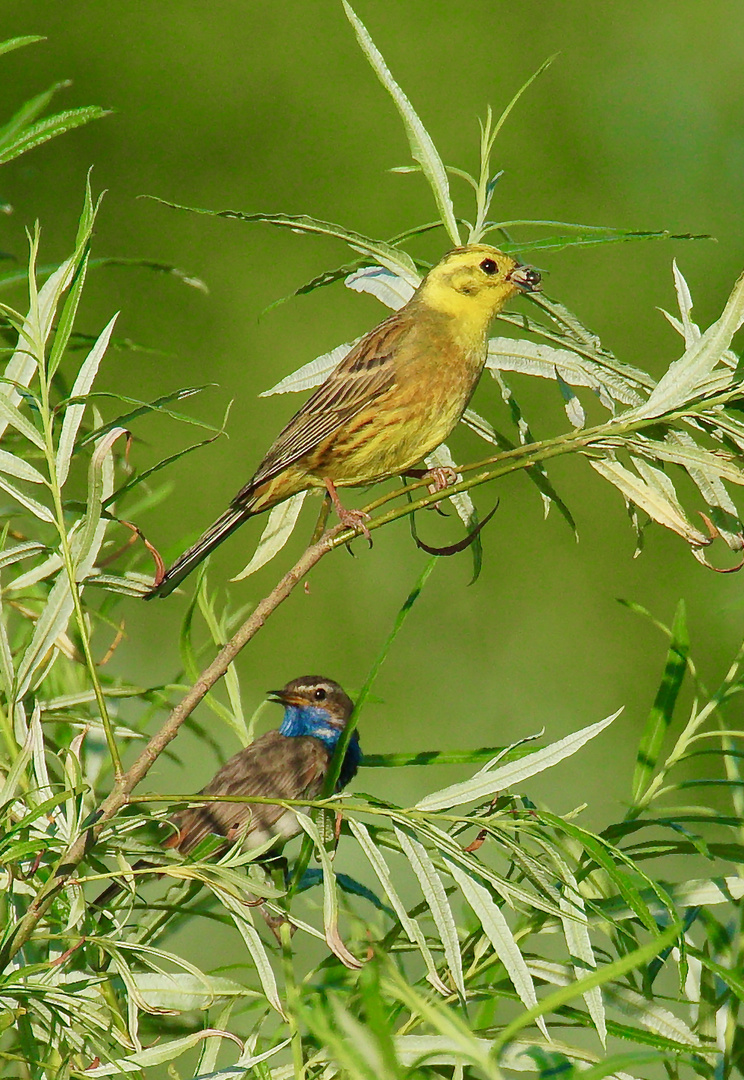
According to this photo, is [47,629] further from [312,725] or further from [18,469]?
[312,725]

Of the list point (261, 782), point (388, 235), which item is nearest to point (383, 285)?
point (261, 782)

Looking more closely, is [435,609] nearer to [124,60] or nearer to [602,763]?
[602,763]

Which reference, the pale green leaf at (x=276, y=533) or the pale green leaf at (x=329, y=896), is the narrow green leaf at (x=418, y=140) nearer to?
the pale green leaf at (x=276, y=533)

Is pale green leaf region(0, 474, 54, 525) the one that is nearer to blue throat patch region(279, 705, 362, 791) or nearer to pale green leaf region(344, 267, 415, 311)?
pale green leaf region(344, 267, 415, 311)

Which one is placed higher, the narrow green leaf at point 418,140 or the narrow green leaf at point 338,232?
the narrow green leaf at point 418,140

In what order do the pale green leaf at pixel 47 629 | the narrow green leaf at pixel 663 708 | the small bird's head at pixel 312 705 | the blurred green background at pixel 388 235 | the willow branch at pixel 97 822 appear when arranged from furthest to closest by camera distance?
the blurred green background at pixel 388 235 < the small bird's head at pixel 312 705 < the narrow green leaf at pixel 663 708 < the pale green leaf at pixel 47 629 < the willow branch at pixel 97 822

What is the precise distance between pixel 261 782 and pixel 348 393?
926 millimetres

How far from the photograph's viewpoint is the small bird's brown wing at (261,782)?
7.16ft

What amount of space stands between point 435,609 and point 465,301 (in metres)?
2.69

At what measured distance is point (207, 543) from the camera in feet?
5.49

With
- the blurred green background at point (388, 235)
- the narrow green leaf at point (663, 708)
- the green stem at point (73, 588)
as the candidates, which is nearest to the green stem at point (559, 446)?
the green stem at point (73, 588)

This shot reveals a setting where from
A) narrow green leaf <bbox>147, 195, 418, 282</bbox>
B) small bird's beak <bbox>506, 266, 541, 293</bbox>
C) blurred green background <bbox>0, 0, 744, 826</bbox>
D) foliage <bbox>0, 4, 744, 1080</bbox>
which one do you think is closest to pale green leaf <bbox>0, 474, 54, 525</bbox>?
foliage <bbox>0, 4, 744, 1080</bbox>

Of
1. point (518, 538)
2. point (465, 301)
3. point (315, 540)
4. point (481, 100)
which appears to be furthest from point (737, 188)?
point (315, 540)

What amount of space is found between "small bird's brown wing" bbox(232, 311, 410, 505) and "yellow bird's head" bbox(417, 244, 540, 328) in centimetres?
9
